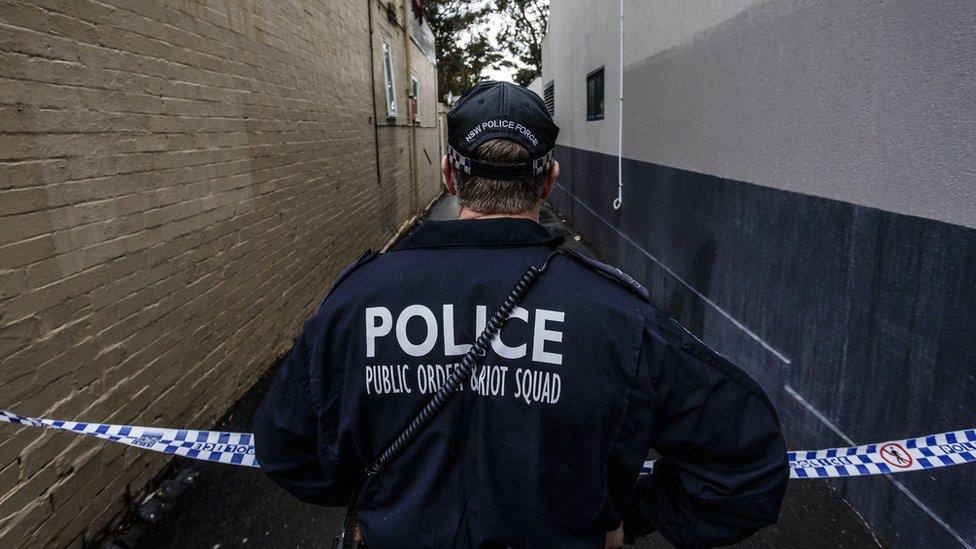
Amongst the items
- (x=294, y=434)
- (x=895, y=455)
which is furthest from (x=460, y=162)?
(x=895, y=455)

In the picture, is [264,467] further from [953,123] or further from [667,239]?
[667,239]

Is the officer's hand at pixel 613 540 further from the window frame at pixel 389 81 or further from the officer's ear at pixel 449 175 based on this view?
the window frame at pixel 389 81

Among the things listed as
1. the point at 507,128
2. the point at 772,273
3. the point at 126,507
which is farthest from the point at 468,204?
the point at 772,273

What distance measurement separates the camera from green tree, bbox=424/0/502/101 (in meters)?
29.3

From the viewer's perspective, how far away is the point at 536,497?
1337mm

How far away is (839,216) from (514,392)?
2619 millimetres

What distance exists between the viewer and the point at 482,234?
1387 mm

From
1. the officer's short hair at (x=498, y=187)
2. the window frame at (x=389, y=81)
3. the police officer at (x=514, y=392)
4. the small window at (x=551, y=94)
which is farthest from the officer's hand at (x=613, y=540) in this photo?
the small window at (x=551, y=94)

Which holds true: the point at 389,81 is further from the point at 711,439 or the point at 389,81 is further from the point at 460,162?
the point at 711,439

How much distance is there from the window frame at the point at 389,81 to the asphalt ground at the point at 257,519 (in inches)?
337

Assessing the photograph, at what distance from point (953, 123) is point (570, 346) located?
81.9 inches

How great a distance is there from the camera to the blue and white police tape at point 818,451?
7.02ft

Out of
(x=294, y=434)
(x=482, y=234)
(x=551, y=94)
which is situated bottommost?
(x=294, y=434)

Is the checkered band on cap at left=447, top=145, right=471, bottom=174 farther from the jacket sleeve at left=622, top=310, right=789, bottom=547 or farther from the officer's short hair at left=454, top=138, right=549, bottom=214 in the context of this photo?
the jacket sleeve at left=622, top=310, right=789, bottom=547
